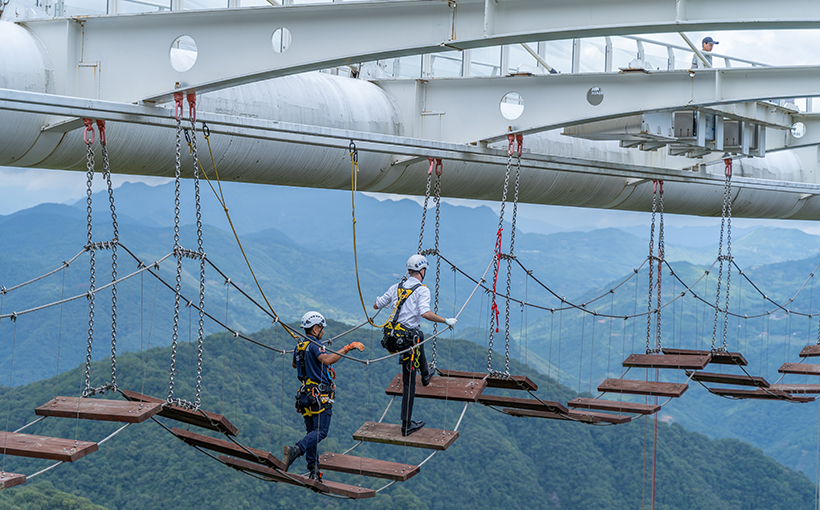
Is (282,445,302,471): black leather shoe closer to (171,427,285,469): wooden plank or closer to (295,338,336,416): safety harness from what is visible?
(171,427,285,469): wooden plank

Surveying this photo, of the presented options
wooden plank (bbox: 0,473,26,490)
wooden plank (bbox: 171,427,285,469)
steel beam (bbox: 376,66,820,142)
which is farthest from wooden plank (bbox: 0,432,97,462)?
steel beam (bbox: 376,66,820,142)

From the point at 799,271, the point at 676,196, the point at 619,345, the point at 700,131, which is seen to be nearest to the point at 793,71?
the point at 700,131

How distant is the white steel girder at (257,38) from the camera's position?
9242mm

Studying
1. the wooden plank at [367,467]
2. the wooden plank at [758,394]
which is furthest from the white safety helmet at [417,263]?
the wooden plank at [758,394]

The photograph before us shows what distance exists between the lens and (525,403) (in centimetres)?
1235

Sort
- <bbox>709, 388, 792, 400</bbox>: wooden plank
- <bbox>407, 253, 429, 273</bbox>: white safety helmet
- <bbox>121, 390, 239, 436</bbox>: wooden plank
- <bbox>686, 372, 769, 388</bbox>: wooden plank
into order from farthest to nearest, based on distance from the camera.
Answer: <bbox>709, 388, 792, 400</bbox>: wooden plank < <bbox>686, 372, 769, 388</bbox>: wooden plank < <bbox>407, 253, 429, 273</bbox>: white safety helmet < <bbox>121, 390, 239, 436</bbox>: wooden plank

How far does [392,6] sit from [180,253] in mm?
3221

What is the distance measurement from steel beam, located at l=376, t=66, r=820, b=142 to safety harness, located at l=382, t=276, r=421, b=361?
2643mm

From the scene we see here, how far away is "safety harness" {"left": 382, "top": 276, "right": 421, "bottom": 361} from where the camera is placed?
10508 millimetres

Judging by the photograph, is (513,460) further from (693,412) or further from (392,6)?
(392,6)

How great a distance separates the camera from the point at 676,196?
16734mm

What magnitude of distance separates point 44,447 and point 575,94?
737cm

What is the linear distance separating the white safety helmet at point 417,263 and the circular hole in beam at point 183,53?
316 cm

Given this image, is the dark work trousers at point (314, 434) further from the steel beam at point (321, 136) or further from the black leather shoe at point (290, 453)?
the steel beam at point (321, 136)
